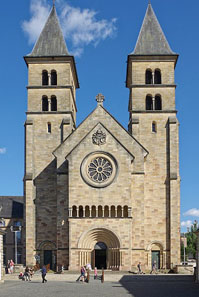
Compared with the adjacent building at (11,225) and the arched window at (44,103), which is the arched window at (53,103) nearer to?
the arched window at (44,103)

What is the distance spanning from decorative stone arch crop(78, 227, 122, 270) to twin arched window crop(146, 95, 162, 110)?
49.5 feet

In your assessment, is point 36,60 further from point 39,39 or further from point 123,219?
point 123,219

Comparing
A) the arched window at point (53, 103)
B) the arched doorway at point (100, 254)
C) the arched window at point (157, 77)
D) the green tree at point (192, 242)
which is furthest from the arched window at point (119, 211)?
the green tree at point (192, 242)

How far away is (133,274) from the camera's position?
5391cm

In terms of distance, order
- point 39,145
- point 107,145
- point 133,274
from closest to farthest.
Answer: point 133,274
point 107,145
point 39,145

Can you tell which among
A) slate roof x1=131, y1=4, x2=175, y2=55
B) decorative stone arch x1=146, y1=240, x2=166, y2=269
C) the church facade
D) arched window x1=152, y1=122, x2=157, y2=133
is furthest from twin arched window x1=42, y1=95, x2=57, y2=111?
decorative stone arch x1=146, y1=240, x2=166, y2=269

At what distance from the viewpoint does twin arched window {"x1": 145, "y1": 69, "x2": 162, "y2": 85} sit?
63156mm

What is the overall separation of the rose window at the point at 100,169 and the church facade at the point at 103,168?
101 millimetres

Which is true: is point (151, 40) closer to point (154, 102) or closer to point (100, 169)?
point (154, 102)

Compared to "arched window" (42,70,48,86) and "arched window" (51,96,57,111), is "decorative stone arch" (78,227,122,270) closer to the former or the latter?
"arched window" (51,96,57,111)

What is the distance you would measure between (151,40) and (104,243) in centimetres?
2376

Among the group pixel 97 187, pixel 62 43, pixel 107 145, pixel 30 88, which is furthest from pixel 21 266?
pixel 62 43

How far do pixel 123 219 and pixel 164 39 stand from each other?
22.2 metres

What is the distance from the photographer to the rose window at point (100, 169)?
5731 cm
